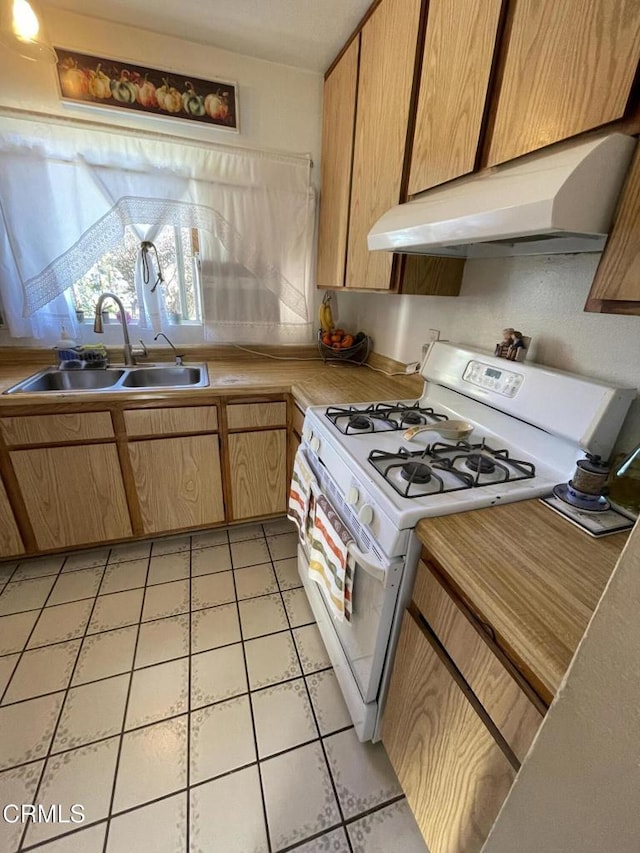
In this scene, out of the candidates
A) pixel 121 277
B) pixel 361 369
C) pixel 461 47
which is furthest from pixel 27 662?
pixel 461 47

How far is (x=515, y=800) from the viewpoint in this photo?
18.3 inches

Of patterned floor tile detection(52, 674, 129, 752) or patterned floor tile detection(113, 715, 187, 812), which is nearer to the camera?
patterned floor tile detection(113, 715, 187, 812)

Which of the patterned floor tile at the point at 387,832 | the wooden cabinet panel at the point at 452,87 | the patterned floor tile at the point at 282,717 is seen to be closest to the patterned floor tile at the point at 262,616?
the patterned floor tile at the point at 282,717

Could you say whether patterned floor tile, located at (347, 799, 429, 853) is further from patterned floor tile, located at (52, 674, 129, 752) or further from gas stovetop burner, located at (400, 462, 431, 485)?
gas stovetop burner, located at (400, 462, 431, 485)

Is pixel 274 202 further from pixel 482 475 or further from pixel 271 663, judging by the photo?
pixel 271 663

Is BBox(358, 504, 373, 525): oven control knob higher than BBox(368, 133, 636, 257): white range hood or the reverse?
the reverse

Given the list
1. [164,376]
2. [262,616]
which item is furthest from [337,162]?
[262,616]

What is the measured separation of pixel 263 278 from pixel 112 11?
120 centimetres

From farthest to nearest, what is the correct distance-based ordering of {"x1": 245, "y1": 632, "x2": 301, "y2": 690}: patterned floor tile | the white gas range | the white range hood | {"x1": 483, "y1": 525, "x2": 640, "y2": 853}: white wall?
{"x1": 245, "y1": 632, "x2": 301, "y2": 690}: patterned floor tile → the white gas range → the white range hood → {"x1": 483, "y1": 525, "x2": 640, "y2": 853}: white wall

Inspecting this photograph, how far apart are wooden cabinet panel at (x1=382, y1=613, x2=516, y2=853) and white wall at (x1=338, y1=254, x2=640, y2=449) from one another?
0.74 m

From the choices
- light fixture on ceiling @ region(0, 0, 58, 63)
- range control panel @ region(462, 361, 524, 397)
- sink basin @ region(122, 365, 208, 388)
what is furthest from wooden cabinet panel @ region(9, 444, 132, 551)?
range control panel @ region(462, 361, 524, 397)

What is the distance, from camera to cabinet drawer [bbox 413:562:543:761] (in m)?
0.56

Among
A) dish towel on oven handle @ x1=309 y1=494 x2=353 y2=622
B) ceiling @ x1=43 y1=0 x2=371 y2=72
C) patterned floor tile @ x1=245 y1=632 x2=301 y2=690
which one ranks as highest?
ceiling @ x1=43 y1=0 x2=371 y2=72

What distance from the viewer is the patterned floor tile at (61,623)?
1.42 meters
